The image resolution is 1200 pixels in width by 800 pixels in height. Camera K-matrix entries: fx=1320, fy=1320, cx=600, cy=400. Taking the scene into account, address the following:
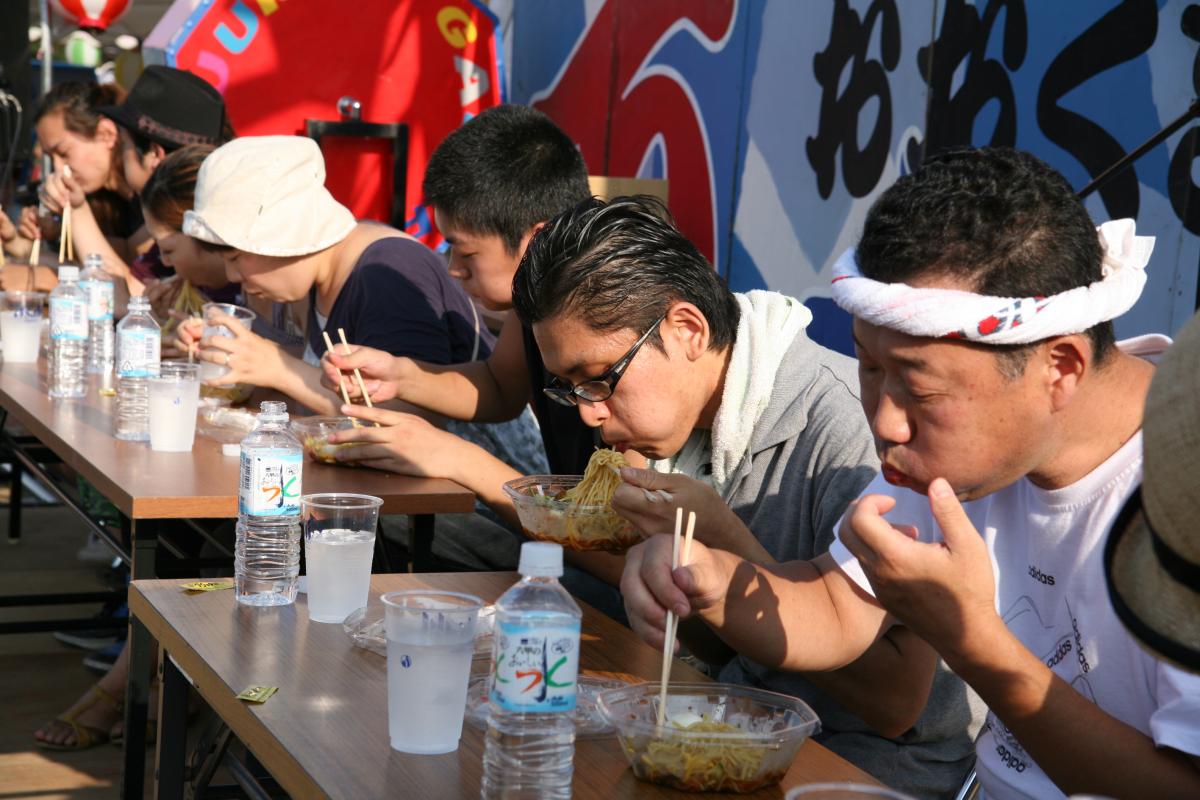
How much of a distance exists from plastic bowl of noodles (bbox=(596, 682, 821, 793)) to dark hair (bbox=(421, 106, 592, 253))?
209 centimetres

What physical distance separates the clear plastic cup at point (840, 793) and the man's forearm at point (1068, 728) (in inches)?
11.8

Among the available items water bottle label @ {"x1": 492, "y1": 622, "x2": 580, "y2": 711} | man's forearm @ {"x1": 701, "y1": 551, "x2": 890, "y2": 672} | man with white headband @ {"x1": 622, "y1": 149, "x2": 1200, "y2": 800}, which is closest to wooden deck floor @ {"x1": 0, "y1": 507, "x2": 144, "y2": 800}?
man's forearm @ {"x1": 701, "y1": 551, "x2": 890, "y2": 672}

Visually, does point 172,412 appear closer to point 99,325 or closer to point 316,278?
point 316,278

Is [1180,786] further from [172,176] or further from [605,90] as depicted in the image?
[605,90]

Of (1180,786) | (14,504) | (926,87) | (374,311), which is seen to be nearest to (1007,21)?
(926,87)

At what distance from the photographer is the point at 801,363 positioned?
265 centimetres

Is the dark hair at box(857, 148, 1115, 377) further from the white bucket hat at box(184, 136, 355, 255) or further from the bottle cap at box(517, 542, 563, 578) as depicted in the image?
the white bucket hat at box(184, 136, 355, 255)

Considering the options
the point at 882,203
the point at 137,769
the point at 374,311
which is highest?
the point at 882,203

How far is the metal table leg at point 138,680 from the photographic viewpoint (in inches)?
109

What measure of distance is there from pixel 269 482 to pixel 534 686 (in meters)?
0.95

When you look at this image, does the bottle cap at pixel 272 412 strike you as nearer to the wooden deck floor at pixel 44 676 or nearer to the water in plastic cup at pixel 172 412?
the water in plastic cup at pixel 172 412

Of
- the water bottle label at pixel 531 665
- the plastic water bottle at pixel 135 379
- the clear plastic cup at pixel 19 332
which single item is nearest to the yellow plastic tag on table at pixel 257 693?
the water bottle label at pixel 531 665

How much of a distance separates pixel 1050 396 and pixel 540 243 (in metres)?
1.18

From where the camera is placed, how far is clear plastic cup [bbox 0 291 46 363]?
484 cm
